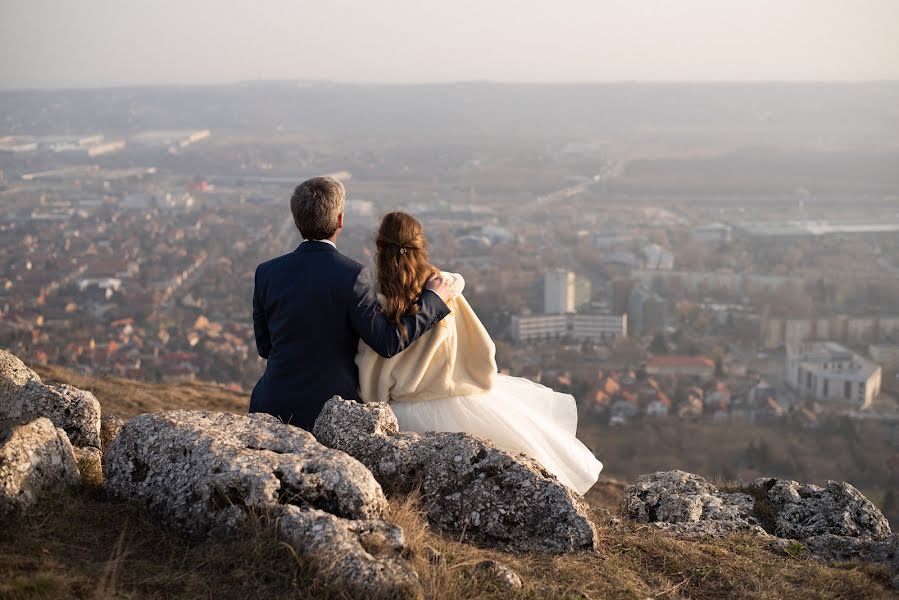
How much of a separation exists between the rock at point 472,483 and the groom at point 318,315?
0.29 m

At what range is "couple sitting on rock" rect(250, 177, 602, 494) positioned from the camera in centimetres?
451

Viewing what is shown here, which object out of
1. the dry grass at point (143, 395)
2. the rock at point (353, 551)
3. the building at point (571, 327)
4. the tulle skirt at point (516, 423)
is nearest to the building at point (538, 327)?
the building at point (571, 327)

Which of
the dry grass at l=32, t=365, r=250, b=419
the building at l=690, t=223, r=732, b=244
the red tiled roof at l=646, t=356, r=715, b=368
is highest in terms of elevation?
the dry grass at l=32, t=365, r=250, b=419

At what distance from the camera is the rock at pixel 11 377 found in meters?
4.86

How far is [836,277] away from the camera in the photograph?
4178 cm

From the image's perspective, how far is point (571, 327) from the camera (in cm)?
3403

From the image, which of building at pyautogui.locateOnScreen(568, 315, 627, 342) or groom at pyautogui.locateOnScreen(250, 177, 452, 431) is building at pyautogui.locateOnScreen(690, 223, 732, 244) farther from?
groom at pyautogui.locateOnScreen(250, 177, 452, 431)

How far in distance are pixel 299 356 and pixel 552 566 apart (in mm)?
1609

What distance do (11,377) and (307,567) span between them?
105 inches

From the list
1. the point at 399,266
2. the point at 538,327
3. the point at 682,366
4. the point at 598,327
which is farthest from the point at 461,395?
the point at 598,327

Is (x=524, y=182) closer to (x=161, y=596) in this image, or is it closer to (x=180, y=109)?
(x=180, y=109)

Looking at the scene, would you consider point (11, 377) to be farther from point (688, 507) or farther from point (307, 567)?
point (688, 507)

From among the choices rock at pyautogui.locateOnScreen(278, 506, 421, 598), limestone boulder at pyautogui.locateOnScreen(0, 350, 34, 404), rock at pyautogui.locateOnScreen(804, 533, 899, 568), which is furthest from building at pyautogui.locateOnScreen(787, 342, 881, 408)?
rock at pyautogui.locateOnScreen(278, 506, 421, 598)

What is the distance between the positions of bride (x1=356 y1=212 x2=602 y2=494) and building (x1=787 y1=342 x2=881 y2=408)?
76.9 feet
